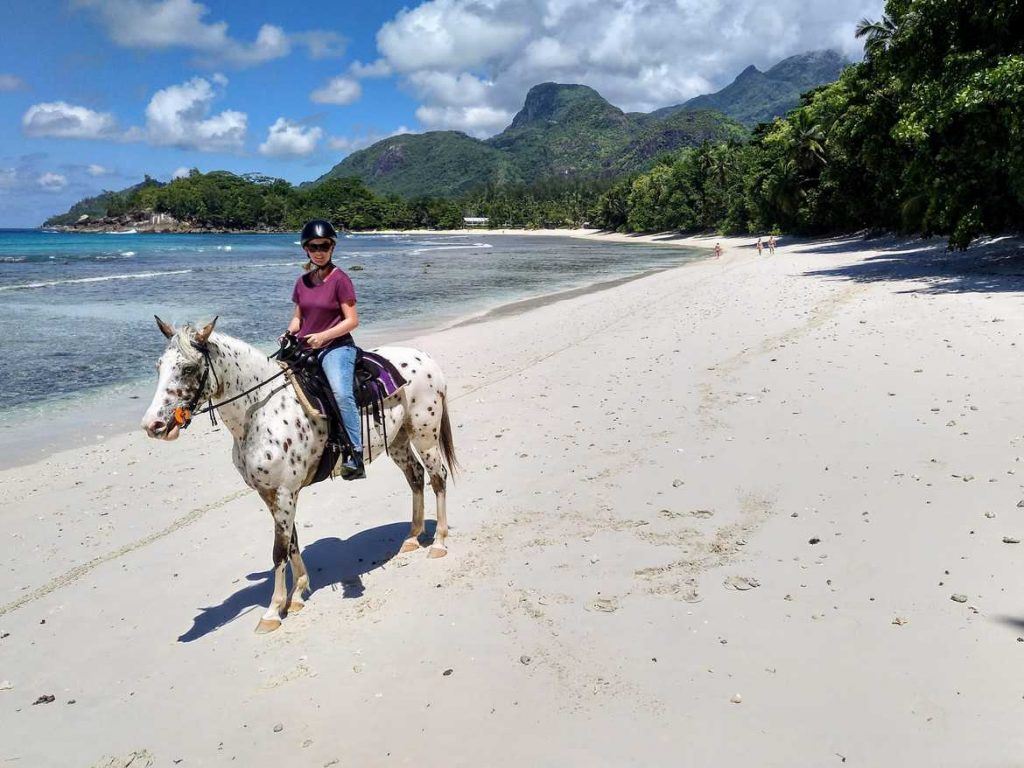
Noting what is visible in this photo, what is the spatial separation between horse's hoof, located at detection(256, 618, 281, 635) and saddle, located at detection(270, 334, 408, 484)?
3.73 feet

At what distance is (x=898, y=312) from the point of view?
1443 cm

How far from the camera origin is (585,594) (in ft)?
16.9

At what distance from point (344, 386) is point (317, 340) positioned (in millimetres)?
440

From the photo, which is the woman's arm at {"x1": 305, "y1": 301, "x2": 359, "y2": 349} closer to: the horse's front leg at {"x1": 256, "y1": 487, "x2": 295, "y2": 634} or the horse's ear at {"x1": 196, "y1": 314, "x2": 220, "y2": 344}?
the horse's ear at {"x1": 196, "y1": 314, "x2": 220, "y2": 344}

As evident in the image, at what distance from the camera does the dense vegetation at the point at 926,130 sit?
16.6 metres

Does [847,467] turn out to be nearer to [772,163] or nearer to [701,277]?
[701,277]

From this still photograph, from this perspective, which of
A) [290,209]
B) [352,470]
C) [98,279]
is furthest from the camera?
[290,209]

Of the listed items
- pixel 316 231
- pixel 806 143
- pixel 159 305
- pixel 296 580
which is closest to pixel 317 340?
pixel 316 231

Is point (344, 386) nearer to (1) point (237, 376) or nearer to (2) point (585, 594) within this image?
(1) point (237, 376)

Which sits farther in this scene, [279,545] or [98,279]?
[98,279]

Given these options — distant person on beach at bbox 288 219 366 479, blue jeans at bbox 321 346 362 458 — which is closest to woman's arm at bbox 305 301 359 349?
distant person on beach at bbox 288 219 366 479

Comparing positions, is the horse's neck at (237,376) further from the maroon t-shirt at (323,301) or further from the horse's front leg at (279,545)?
the horse's front leg at (279,545)

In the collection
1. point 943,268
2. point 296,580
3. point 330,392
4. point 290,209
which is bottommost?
point 296,580

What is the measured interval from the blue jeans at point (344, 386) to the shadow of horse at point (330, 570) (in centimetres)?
126
